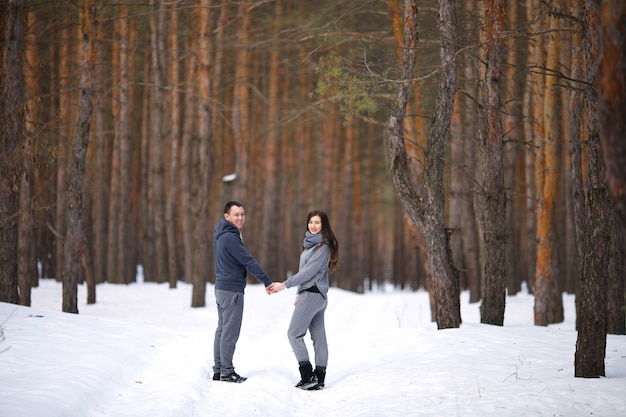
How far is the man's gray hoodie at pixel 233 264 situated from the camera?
7.26 metres

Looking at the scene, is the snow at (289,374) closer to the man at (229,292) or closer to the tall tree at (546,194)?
the man at (229,292)

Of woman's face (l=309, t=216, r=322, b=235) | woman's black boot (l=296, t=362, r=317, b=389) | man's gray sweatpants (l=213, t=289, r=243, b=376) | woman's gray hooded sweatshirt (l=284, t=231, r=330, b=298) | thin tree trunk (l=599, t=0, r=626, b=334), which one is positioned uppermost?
thin tree trunk (l=599, t=0, r=626, b=334)

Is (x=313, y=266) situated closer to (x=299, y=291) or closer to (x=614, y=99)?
(x=299, y=291)

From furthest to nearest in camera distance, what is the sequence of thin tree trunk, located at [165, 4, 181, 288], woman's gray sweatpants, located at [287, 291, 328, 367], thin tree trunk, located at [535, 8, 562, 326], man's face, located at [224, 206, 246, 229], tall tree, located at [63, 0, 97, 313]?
thin tree trunk, located at [165, 4, 181, 288] → thin tree trunk, located at [535, 8, 562, 326] → tall tree, located at [63, 0, 97, 313] → man's face, located at [224, 206, 246, 229] → woman's gray sweatpants, located at [287, 291, 328, 367]

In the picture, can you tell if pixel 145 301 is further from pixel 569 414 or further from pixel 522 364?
pixel 569 414

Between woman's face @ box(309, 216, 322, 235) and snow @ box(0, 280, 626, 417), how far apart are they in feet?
5.74

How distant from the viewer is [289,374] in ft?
26.0

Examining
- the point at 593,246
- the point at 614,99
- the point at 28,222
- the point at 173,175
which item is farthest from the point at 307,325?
the point at 173,175

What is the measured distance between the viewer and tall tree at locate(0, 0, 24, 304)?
10484 millimetres

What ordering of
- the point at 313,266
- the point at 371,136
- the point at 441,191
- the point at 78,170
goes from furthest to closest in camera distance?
the point at 371,136, the point at 78,170, the point at 441,191, the point at 313,266

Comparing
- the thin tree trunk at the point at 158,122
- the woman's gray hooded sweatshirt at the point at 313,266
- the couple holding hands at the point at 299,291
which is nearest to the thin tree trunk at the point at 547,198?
the couple holding hands at the point at 299,291

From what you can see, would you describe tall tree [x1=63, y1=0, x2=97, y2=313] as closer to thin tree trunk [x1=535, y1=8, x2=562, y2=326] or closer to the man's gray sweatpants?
the man's gray sweatpants

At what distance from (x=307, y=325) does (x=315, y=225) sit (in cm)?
111

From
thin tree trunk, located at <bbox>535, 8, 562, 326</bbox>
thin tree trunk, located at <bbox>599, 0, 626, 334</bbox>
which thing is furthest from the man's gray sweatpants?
thin tree trunk, located at <bbox>535, 8, 562, 326</bbox>
